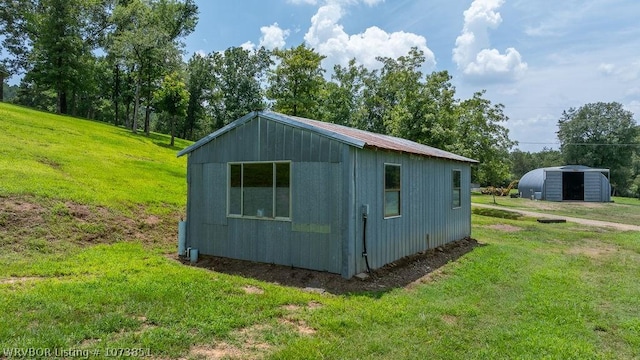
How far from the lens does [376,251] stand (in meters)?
7.41

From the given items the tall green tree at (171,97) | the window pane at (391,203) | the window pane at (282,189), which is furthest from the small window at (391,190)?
the tall green tree at (171,97)

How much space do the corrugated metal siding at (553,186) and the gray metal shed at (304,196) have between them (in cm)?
2763

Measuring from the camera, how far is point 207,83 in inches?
1599

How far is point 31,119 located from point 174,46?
16.2 metres

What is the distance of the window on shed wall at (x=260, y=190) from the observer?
24.6 ft

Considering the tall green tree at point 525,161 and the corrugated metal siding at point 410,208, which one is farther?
the tall green tree at point 525,161

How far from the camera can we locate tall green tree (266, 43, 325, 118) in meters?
23.9

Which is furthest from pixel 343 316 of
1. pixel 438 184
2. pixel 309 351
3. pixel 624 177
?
pixel 624 177

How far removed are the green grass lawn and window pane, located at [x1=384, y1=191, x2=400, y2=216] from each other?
150 centimetres

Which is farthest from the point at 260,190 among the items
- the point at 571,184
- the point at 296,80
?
the point at 571,184

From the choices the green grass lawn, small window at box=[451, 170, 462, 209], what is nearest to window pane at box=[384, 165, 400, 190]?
the green grass lawn

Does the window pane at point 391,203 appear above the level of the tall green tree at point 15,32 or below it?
below

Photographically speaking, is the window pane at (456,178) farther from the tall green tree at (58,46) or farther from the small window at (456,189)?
the tall green tree at (58,46)

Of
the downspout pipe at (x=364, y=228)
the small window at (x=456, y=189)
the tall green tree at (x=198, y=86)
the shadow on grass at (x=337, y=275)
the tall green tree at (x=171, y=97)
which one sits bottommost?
the shadow on grass at (x=337, y=275)
